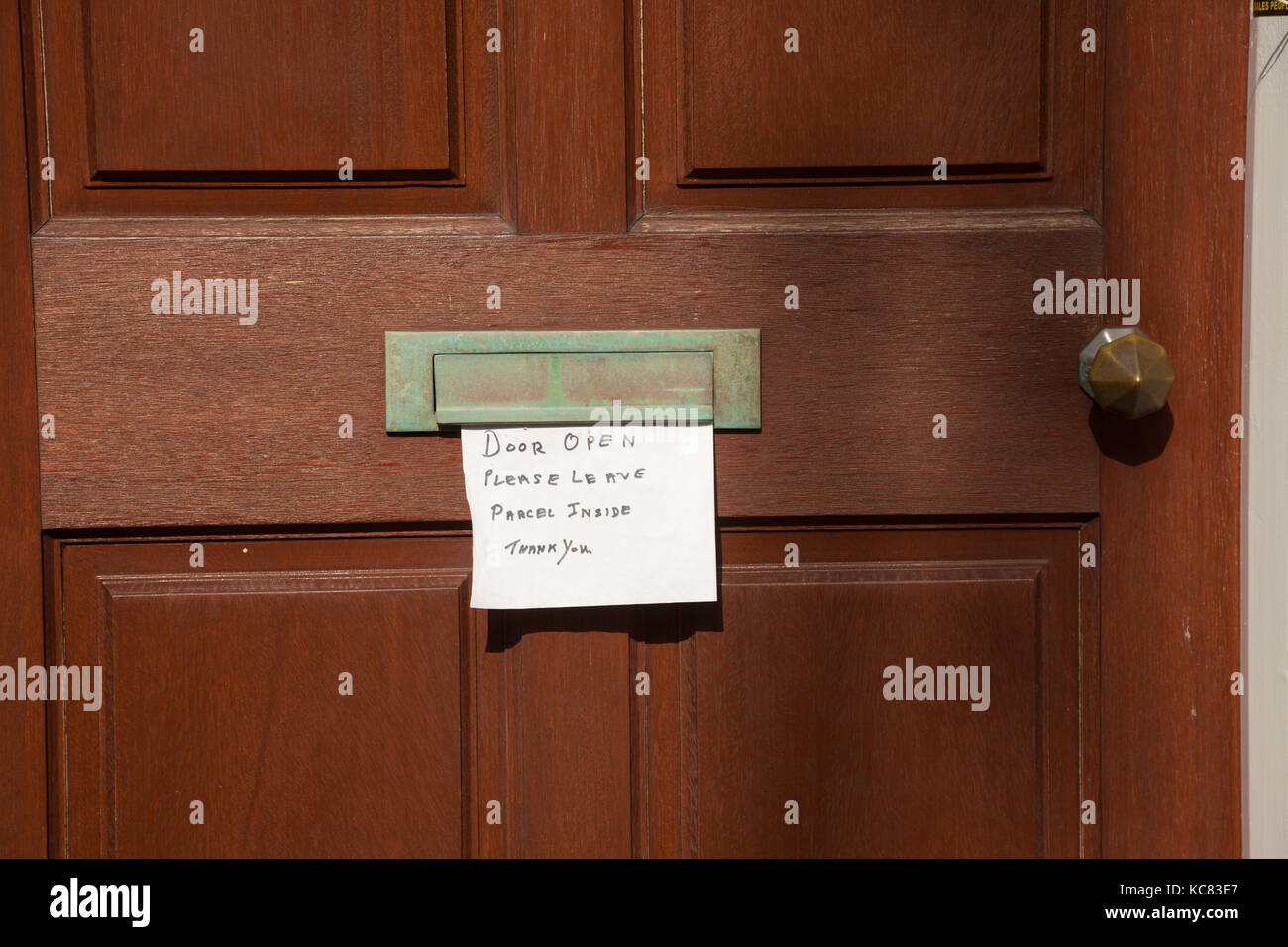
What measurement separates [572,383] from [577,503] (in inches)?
3.6

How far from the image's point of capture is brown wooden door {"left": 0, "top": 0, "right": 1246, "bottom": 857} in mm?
643

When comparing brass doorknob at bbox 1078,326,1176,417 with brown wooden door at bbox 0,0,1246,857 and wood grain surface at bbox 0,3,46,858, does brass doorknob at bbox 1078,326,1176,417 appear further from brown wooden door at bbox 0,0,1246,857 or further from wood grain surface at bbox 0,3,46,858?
wood grain surface at bbox 0,3,46,858

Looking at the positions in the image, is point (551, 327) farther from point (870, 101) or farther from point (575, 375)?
point (870, 101)

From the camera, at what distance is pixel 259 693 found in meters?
0.66

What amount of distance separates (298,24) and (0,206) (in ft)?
0.86

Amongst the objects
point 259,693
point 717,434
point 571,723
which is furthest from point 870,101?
point 259,693

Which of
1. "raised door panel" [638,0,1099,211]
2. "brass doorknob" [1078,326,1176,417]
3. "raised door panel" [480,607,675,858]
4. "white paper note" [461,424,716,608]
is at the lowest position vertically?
"raised door panel" [480,607,675,858]

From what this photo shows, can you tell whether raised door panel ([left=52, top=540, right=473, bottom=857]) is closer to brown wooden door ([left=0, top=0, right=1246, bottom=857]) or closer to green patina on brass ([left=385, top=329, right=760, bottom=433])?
brown wooden door ([left=0, top=0, right=1246, bottom=857])

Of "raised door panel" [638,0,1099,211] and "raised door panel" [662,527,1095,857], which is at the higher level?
"raised door panel" [638,0,1099,211]

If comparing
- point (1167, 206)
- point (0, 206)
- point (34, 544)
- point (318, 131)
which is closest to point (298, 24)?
point (318, 131)

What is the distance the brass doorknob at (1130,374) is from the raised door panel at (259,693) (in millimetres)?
500

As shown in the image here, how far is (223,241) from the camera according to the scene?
2.11ft

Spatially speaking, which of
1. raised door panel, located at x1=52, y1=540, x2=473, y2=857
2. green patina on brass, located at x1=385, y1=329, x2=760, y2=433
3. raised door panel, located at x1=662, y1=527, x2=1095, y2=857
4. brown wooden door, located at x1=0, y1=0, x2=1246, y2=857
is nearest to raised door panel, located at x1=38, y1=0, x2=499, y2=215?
brown wooden door, located at x1=0, y1=0, x2=1246, y2=857

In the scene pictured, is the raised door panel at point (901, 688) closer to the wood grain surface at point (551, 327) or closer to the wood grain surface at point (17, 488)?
the wood grain surface at point (551, 327)
